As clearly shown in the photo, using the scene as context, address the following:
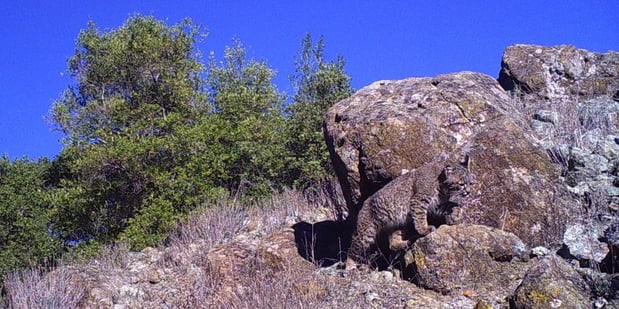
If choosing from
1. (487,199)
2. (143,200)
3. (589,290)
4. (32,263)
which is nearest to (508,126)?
(487,199)

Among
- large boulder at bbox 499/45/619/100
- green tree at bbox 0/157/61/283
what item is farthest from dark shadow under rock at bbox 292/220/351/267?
green tree at bbox 0/157/61/283

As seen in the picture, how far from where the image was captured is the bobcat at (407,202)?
10266mm

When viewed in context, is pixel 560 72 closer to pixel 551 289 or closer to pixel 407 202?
pixel 407 202

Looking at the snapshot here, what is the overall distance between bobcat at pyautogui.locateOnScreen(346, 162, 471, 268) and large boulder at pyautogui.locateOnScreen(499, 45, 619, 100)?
17.8ft

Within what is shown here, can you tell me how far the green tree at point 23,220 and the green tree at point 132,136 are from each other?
0.55 meters

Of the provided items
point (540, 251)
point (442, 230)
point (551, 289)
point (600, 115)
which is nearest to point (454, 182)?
point (442, 230)

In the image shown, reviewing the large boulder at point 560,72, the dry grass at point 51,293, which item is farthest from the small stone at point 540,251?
the dry grass at point 51,293

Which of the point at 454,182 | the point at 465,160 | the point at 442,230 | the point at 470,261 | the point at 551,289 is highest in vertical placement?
the point at 465,160

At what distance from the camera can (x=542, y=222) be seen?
1042cm

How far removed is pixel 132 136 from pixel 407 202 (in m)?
11.4

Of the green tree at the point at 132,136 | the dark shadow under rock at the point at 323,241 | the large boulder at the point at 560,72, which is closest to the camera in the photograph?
the dark shadow under rock at the point at 323,241

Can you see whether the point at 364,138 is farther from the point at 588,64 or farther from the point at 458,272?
the point at 588,64

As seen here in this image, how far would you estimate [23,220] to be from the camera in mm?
20828

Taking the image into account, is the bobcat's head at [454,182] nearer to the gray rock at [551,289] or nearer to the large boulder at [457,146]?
the large boulder at [457,146]
